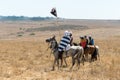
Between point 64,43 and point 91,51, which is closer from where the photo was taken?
point 64,43

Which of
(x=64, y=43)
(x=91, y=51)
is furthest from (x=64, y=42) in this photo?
(x=91, y=51)

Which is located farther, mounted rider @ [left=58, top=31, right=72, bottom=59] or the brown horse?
the brown horse

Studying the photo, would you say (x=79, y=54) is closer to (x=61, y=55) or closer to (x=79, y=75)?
(x=61, y=55)

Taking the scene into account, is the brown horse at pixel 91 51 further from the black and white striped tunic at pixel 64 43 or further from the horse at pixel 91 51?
the black and white striped tunic at pixel 64 43

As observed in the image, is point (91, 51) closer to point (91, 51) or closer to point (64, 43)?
point (91, 51)

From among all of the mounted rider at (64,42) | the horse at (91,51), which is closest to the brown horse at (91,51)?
the horse at (91,51)

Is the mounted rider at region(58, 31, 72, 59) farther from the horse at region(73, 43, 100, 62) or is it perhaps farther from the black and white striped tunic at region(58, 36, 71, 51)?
the horse at region(73, 43, 100, 62)

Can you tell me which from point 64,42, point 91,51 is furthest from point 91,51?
point 64,42

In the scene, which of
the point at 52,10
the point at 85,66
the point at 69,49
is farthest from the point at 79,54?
the point at 52,10

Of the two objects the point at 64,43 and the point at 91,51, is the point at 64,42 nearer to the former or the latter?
the point at 64,43

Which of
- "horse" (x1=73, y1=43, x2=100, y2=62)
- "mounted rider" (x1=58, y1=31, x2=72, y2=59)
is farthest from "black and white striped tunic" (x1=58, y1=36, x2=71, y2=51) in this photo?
"horse" (x1=73, y1=43, x2=100, y2=62)

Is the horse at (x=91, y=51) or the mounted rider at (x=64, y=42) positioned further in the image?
the horse at (x=91, y=51)

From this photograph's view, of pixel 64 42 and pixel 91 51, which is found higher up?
Result: pixel 64 42

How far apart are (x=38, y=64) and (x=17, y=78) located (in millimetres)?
6062
